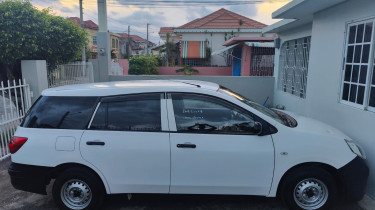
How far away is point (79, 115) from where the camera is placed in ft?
11.4

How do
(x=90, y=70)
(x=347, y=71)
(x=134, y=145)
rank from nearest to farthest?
A: (x=134, y=145) → (x=347, y=71) → (x=90, y=70)

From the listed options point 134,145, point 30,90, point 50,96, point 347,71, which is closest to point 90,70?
point 30,90

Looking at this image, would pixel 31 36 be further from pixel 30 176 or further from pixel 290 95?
pixel 290 95

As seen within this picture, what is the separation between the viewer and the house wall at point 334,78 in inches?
164

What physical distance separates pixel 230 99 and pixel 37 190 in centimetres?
272

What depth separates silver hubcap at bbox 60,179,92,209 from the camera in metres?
3.49

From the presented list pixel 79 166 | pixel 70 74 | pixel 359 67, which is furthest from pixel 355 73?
pixel 70 74

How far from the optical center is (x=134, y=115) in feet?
11.4

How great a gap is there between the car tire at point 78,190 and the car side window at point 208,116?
1.27 metres

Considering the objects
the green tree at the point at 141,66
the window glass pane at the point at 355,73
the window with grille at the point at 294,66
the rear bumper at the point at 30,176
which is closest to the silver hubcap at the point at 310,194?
the window glass pane at the point at 355,73

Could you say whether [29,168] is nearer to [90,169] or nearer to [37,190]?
[37,190]

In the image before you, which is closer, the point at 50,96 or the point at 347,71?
the point at 50,96

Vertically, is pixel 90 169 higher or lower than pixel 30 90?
lower

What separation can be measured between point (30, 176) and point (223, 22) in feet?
72.9
